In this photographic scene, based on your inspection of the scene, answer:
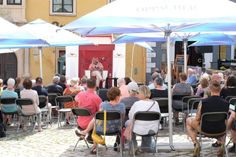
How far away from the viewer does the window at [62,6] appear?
28.8 m

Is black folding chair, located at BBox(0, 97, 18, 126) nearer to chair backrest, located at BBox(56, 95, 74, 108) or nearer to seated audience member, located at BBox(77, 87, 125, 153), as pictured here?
chair backrest, located at BBox(56, 95, 74, 108)

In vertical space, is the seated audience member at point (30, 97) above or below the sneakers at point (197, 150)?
above

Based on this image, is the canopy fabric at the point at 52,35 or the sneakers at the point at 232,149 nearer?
the sneakers at the point at 232,149

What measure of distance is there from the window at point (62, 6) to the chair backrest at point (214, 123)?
20518mm

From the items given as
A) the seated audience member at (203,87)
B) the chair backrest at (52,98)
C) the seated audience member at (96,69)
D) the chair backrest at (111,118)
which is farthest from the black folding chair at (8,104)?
the seated audience member at (96,69)

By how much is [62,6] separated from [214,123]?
2075 centimetres

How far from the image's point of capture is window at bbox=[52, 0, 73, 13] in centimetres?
2875

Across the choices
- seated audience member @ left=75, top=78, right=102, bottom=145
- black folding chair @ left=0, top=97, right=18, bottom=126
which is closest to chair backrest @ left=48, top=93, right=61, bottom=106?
black folding chair @ left=0, top=97, right=18, bottom=126

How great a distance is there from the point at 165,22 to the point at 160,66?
20377 mm

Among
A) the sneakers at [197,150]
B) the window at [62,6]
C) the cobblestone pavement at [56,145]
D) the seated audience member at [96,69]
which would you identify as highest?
the window at [62,6]

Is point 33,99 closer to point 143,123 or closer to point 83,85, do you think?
point 83,85

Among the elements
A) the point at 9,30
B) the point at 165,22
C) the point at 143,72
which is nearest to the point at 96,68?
the point at 143,72

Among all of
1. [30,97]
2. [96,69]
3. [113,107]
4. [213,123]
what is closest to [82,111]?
[113,107]

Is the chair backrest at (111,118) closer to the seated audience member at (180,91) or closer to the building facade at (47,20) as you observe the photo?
the seated audience member at (180,91)
